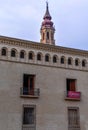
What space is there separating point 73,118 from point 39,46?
694 centimetres

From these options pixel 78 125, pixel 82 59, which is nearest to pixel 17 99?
pixel 78 125

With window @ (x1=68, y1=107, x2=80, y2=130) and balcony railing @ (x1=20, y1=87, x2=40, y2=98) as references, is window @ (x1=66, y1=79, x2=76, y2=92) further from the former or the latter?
balcony railing @ (x1=20, y1=87, x2=40, y2=98)

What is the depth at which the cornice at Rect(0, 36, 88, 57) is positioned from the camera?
73.2 ft

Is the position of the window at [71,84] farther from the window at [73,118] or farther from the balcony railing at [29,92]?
the balcony railing at [29,92]

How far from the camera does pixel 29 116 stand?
2233 cm

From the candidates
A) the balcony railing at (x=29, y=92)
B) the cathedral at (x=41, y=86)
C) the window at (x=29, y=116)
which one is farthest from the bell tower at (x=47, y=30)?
the window at (x=29, y=116)

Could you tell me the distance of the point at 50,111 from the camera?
23.1m

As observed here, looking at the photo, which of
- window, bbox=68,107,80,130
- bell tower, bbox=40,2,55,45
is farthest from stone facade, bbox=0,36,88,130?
bell tower, bbox=40,2,55,45

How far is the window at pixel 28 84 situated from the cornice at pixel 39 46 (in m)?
2.57

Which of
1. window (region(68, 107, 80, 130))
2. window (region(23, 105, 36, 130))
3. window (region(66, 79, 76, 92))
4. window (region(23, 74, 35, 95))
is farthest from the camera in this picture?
window (region(66, 79, 76, 92))

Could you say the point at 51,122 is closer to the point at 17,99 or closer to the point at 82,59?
the point at 17,99

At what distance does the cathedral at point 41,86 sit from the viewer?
71.1 ft

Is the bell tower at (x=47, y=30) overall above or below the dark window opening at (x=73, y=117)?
above

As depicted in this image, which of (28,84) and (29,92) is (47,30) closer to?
(28,84)
